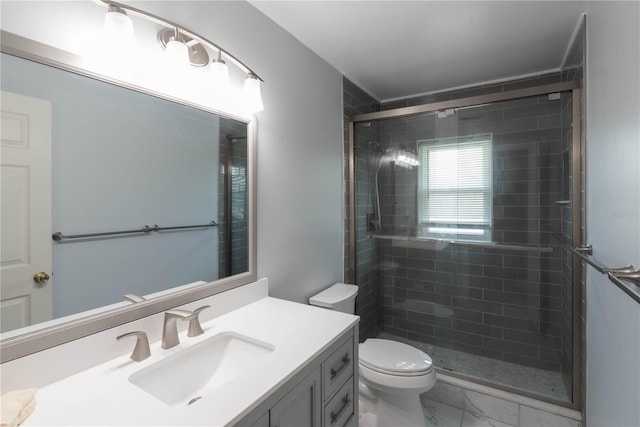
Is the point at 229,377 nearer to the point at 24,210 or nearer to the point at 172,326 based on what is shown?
the point at 172,326

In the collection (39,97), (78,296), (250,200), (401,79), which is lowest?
(78,296)

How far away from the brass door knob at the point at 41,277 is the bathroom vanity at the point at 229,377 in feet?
0.67

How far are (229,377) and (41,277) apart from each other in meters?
0.67

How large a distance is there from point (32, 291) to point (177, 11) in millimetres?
1095

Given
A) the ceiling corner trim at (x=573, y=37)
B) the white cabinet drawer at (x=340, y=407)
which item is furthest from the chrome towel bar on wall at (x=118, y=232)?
the ceiling corner trim at (x=573, y=37)

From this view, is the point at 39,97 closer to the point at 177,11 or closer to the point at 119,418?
the point at 177,11

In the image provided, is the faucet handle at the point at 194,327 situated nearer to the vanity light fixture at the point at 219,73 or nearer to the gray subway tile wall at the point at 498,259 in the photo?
the vanity light fixture at the point at 219,73

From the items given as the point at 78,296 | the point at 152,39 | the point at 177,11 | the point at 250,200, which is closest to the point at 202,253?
the point at 250,200

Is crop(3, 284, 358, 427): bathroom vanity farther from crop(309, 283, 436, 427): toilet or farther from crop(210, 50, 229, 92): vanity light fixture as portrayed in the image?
crop(210, 50, 229, 92): vanity light fixture

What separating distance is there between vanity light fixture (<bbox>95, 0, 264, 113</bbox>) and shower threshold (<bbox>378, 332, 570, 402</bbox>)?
227cm

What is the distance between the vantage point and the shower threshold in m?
1.99

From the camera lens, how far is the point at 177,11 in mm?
1172

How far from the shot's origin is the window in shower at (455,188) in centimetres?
223

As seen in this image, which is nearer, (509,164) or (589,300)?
(589,300)
